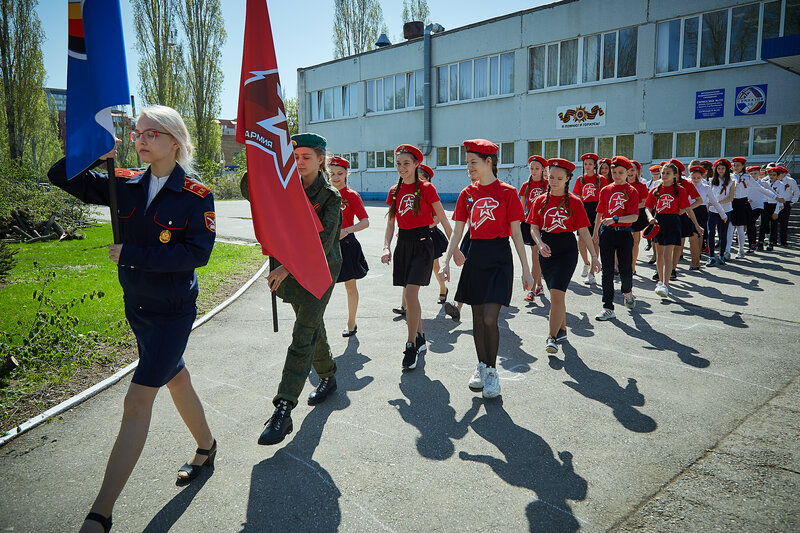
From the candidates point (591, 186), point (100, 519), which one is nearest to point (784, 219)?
point (591, 186)

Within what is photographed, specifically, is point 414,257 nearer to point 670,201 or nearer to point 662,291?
point 662,291

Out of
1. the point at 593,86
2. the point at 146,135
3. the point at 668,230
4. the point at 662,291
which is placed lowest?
the point at 662,291

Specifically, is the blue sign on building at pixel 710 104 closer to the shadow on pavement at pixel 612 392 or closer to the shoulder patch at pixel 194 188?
the shadow on pavement at pixel 612 392

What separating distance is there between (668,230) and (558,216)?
11.5ft

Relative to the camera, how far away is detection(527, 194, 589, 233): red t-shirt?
5.98 m

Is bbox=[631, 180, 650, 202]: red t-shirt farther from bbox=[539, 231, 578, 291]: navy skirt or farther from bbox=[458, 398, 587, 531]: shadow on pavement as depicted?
bbox=[458, 398, 587, 531]: shadow on pavement

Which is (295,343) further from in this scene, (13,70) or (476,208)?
(13,70)

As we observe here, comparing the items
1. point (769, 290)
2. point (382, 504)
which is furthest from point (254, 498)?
point (769, 290)

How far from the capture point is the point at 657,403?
4.42 metres

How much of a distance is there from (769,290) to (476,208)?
659 centimetres

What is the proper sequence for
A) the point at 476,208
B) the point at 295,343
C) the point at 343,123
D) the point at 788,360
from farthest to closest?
the point at 343,123 < the point at 788,360 < the point at 476,208 < the point at 295,343

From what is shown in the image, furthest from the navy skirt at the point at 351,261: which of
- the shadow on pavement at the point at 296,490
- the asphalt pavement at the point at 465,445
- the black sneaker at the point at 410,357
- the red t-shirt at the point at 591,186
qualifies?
the red t-shirt at the point at 591,186

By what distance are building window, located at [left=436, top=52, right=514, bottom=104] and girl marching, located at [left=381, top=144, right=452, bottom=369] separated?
2264 cm

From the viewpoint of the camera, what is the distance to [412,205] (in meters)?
5.95
